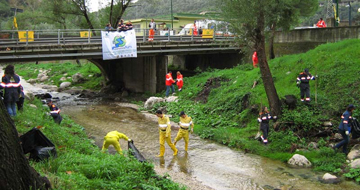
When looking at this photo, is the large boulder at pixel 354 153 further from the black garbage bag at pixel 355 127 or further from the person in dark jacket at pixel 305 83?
the person in dark jacket at pixel 305 83

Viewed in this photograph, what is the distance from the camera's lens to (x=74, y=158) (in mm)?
8875

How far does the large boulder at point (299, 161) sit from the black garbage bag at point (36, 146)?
27.9 ft

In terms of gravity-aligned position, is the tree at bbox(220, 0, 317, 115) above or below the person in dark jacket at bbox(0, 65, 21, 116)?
above

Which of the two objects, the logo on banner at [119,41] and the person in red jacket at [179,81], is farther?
the person in red jacket at [179,81]

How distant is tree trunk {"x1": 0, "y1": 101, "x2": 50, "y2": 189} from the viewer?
5359mm

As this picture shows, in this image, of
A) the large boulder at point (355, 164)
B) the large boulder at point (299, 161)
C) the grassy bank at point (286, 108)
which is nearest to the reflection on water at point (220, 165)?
the large boulder at point (299, 161)

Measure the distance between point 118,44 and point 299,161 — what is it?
16.0 metres

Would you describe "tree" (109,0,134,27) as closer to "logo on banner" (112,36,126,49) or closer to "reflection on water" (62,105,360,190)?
"logo on banner" (112,36,126,49)

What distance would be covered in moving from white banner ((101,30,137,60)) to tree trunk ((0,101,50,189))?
19563mm

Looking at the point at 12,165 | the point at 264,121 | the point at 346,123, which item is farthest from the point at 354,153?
the point at 12,165

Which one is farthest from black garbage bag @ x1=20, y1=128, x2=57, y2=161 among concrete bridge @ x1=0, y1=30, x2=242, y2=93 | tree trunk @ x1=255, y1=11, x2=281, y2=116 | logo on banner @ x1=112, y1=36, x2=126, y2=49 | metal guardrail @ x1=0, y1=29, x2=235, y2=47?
logo on banner @ x1=112, y1=36, x2=126, y2=49

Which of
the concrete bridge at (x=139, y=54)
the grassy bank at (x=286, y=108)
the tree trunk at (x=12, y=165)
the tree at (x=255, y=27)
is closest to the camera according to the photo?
the tree trunk at (x=12, y=165)

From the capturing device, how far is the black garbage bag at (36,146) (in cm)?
835

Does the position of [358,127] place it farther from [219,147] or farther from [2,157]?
[2,157]
